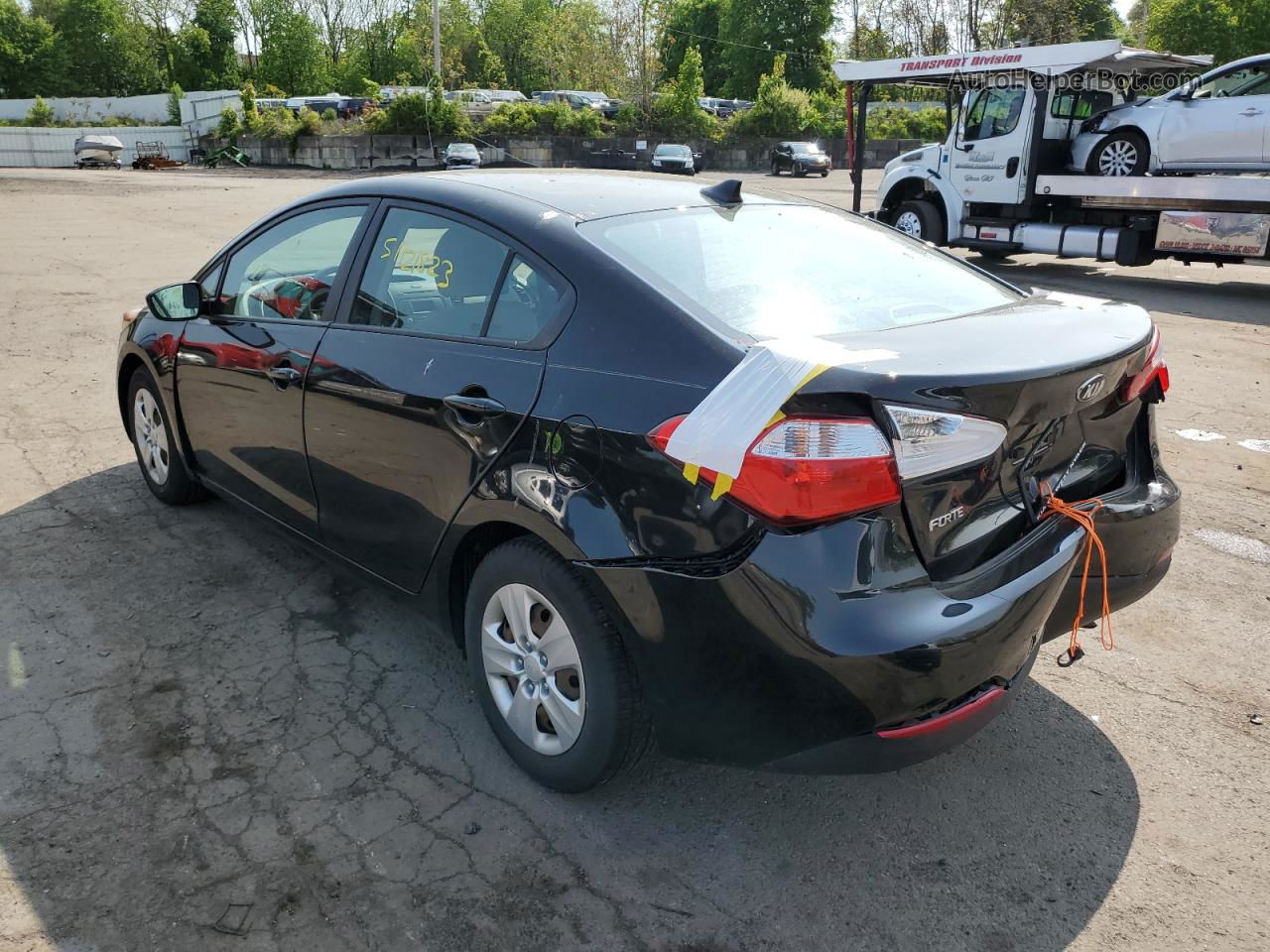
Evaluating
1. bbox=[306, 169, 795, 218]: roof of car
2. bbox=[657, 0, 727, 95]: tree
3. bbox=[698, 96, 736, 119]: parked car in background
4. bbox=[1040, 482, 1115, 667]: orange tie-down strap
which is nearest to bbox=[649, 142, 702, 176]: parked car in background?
bbox=[698, 96, 736, 119]: parked car in background

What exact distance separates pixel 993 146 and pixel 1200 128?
2.60m

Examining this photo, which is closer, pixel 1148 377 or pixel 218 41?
pixel 1148 377

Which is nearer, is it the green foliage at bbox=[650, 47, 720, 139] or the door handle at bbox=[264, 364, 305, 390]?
the door handle at bbox=[264, 364, 305, 390]

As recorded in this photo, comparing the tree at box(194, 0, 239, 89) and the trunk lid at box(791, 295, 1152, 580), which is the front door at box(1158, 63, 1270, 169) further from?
the tree at box(194, 0, 239, 89)

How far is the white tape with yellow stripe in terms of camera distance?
218 centimetres

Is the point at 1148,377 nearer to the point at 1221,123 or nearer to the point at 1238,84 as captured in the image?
the point at 1221,123

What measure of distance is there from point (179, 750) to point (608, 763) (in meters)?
1.38

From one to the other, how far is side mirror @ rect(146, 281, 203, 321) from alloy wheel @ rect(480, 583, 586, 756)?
219 cm

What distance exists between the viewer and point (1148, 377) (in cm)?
287

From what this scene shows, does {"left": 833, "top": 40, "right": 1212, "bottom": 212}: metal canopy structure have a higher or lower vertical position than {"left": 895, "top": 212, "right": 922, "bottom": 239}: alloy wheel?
higher

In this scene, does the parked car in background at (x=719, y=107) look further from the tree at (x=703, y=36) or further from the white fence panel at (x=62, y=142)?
the white fence panel at (x=62, y=142)

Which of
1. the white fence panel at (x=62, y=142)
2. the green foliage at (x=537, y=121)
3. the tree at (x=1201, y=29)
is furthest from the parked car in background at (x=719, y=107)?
the white fence panel at (x=62, y=142)

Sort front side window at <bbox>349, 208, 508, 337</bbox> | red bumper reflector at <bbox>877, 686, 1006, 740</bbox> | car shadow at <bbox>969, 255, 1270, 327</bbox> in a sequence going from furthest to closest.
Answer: car shadow at <bbox>969, 255, 1270, 327</bbox>, front side window at <bbox>349, 208, 508, 337</bbox>, red bumper reflector at <bbox>877, 686, 1006, 740</bbox>

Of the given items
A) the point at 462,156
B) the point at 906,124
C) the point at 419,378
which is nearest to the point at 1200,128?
the point at 419,378
